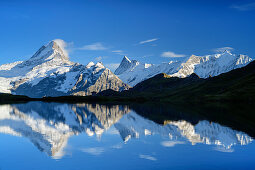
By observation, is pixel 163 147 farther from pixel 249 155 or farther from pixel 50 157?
pixel 50 157

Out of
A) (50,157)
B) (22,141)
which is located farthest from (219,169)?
(22,141)

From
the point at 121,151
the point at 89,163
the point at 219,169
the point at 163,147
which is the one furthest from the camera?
the point at 163,147

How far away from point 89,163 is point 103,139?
616 inches

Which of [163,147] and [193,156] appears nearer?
[193,156]

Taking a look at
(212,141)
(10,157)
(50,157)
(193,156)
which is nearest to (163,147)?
(193,156)

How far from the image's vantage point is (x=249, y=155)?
116 feet

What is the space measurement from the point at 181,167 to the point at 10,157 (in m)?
20.8

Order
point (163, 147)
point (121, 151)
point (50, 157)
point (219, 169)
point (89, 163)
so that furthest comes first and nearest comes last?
point (163, 147) < point (121, 151) < point (50, 157) < point (89, 163) < point (219, 169)

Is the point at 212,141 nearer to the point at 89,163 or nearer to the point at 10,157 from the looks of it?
the point at 89,163

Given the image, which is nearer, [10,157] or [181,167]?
[181,167]

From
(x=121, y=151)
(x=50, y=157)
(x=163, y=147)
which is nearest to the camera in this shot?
(x=50, y=157)

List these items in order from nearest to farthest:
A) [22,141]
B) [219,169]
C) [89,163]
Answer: [219,169], [89,163], [22,141]

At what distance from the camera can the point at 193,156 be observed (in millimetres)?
34250

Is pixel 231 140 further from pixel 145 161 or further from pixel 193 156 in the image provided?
pixel 145 161
